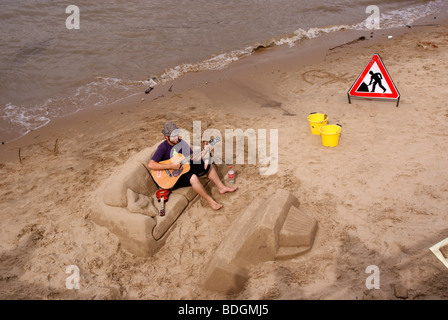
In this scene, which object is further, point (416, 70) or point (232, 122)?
point (416, 70)

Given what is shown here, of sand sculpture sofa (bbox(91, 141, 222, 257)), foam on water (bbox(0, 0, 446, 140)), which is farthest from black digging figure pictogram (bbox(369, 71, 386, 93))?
foam on water (bbox(0, 0, 446, 140))

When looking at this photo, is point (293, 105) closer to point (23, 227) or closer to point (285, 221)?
point (285, 221)

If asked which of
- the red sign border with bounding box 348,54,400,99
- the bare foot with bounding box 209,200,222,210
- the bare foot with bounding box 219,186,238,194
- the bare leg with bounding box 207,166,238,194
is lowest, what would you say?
the bare foot with bounding box 209,200,222,210

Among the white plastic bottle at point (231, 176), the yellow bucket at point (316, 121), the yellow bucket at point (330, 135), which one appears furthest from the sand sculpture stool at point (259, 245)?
the yellow bucket at point (316, 121)

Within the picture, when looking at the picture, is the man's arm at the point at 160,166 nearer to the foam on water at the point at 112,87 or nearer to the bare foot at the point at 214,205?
the bare foot at the point at 214,205

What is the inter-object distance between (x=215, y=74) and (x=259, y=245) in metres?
6.81

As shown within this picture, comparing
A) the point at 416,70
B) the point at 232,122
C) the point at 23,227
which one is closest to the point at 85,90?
the point at 232,122

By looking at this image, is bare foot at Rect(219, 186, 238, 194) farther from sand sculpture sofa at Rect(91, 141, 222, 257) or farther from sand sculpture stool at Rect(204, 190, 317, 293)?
sand sculpture stool at Rect(204, 190, 317, 293)

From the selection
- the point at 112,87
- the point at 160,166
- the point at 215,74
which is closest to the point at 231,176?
the point at 160,166

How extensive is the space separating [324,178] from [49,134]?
18.6 feet

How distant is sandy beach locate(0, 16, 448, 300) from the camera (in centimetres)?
352

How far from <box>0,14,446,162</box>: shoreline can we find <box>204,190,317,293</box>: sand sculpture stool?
15.7ft

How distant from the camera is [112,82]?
931 centimetres

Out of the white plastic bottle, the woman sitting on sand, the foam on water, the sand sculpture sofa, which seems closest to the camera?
the sand sculpture sofa
